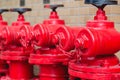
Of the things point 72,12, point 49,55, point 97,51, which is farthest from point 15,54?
point 97,51

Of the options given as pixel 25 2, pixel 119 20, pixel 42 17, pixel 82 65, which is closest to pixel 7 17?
pixel 25 2

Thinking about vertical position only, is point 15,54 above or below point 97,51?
below

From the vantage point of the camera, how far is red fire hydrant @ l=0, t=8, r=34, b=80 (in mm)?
1629

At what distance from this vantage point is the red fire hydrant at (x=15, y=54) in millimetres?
1629

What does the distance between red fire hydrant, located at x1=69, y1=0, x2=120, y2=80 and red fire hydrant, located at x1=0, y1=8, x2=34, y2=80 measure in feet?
1.68

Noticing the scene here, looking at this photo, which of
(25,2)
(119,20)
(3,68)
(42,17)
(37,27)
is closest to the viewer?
(37,27)

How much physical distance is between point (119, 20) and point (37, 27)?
407 mm

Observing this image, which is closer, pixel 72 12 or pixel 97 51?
pixel 97 51

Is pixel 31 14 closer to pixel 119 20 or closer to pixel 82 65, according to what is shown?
pixel 119 20

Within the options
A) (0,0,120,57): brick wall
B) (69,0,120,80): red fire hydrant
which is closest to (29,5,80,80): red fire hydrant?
(69,0,120,80): red fire hydrant

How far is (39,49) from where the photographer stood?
1.48m

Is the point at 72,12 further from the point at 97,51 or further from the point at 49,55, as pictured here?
the point at 97,51

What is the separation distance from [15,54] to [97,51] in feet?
2.13

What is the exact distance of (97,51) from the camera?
1.11m
